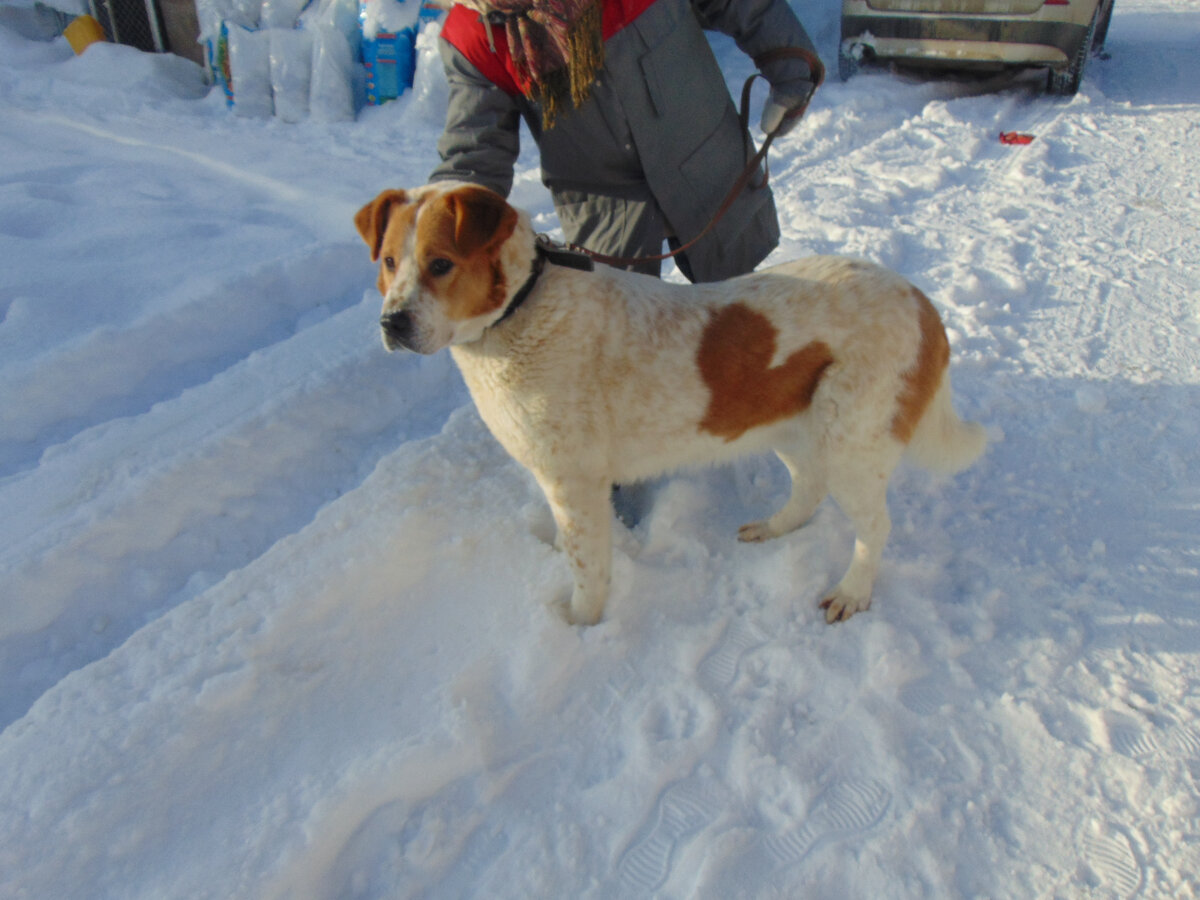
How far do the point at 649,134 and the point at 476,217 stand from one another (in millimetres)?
1035

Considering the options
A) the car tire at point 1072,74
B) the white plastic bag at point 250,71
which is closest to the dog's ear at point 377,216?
the white plastic bag at point 250,71

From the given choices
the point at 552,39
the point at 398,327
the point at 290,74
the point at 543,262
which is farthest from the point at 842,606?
the point at 290,74

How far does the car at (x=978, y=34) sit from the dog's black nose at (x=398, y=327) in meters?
7.81

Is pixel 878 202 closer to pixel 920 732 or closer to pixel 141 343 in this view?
pixel 920 732

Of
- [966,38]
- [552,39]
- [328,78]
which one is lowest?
[328,78]

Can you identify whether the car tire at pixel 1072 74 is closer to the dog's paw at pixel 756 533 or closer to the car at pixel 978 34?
the car at pixel 978 34

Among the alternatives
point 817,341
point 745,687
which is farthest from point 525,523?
point 817,341

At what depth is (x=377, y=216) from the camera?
84.7 inches

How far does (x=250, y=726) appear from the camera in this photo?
2.14m

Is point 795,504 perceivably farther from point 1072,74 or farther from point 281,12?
point 281,12

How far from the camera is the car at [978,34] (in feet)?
23.2

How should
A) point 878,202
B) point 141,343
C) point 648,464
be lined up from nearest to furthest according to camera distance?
point 648,464 < point 141,343 < point 878,202

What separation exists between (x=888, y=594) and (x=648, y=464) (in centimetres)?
102

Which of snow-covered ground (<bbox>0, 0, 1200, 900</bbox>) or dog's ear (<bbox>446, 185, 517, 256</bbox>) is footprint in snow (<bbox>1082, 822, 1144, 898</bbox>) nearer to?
snow-covered ground (<bbox>0, 0, 1200, 900</bbox>)
